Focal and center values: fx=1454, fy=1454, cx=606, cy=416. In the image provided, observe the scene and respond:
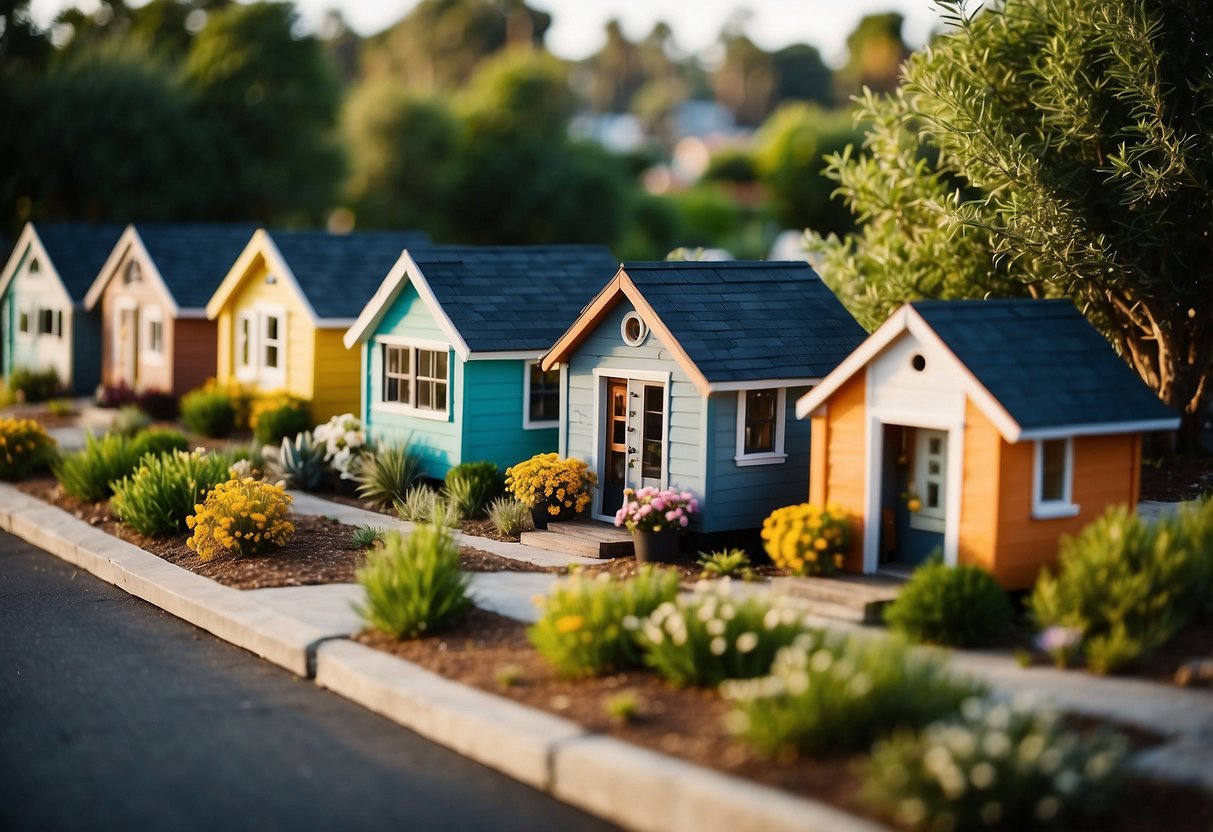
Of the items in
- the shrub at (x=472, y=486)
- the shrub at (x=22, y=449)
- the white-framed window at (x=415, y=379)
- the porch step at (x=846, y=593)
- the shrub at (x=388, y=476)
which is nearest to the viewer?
the porch step at (x=846, y=593)

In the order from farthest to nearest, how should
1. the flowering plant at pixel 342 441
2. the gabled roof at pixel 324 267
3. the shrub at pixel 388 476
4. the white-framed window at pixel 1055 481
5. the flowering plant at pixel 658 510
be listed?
the gabled roof at pixel 324 267
the flowering plant at pixel 342 441
the shrub at pixel 388 476
the flowering plant at pixel 658 510
the white-framed window at pixel 1055 481

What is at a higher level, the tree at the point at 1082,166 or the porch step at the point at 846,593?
the tree at the point at 1082,166

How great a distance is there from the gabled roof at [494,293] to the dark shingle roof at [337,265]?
3292mm

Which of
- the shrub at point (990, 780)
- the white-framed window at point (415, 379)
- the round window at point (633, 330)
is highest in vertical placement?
the round window at point (633, 330)

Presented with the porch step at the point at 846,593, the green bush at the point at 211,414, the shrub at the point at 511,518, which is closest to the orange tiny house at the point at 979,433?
the porch step at the point at 846,593

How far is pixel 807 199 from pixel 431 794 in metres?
62.9

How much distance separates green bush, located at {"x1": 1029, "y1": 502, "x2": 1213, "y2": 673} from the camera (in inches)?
407

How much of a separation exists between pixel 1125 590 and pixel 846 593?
8.46 feet

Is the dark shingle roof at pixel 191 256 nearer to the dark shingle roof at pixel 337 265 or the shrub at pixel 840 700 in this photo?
the dark shingle roof at pixel 337 265

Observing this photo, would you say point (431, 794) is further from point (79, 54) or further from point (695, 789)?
point (79, 54)

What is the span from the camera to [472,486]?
690 inches

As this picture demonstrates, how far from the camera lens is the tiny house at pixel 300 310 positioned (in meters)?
23.2

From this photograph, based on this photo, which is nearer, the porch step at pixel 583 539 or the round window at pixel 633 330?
the porch step at pixel 583 539

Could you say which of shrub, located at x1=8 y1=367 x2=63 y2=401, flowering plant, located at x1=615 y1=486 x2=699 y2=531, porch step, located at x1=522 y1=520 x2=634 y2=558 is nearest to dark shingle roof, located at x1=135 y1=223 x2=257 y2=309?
shrub, located at x1=8 y1=367 x2=63 y2=401
